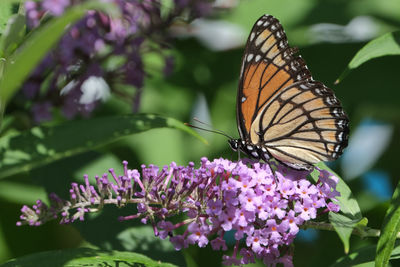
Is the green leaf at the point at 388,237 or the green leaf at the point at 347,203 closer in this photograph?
the green leaf at the point at 388,237

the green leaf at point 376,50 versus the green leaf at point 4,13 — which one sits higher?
the green leaf at point 4,13

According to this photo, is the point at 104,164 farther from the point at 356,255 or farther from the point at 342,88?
the point at 342,88

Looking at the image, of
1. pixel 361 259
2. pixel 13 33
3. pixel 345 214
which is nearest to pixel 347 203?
pixel 345 214

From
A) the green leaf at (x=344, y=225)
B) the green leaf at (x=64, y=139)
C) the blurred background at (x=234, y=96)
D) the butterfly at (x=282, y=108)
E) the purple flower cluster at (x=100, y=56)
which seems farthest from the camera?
the blurred background at (x=234, y=96)

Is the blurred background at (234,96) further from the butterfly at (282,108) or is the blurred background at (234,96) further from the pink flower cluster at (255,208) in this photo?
the pink flower cluster at (255,208)

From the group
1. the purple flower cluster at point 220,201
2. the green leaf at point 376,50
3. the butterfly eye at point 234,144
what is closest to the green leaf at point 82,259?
the purple flower cluster at point 220,201

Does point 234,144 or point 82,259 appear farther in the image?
point 234,144

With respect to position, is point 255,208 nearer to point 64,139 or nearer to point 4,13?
point 64,139
